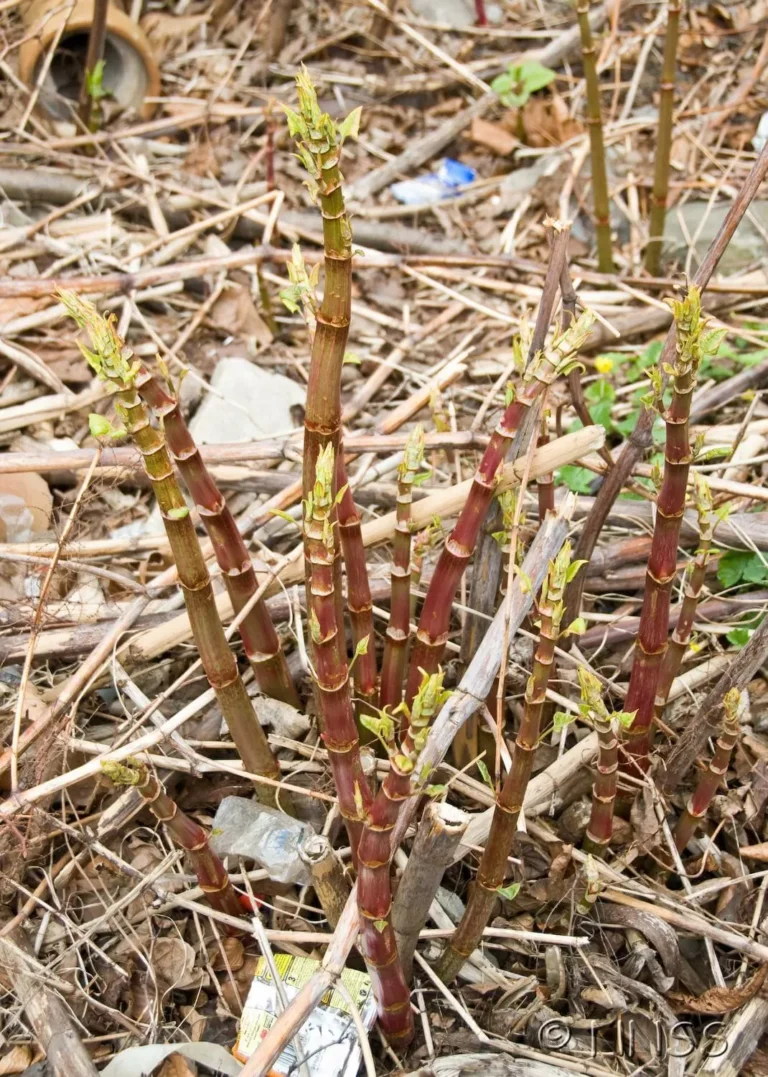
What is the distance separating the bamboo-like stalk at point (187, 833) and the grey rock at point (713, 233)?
2542 mm

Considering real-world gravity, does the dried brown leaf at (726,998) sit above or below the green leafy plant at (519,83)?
below

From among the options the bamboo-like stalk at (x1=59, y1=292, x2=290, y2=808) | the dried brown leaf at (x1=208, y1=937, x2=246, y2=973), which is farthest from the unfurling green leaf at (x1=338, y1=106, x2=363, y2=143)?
the dried brown leaf at (x1=208, y1=937, x2=246, y2=973)

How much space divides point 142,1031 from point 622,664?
3.76 feet

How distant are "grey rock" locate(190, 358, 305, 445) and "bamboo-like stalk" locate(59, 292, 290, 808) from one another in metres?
1.14

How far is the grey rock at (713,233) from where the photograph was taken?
10.6 feet

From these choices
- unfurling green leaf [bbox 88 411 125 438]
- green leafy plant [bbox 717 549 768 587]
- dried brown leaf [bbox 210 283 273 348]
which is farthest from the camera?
dried brown leaf [bbox 210 283 273 348]

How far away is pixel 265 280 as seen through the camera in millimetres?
3035

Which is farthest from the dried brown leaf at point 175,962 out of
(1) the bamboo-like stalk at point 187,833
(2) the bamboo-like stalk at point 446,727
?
(2) the bamboo-like stalk at point 446,727

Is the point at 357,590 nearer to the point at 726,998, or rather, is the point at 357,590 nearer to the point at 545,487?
the point at 545,487

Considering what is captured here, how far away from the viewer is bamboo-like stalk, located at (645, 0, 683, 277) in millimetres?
2652

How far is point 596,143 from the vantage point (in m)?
2.85

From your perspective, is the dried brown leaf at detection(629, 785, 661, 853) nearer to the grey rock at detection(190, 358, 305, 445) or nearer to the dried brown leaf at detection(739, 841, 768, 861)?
the dried brown leaf at detection(739, 841, 768, 861)

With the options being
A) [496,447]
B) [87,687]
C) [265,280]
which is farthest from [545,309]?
[265,280]

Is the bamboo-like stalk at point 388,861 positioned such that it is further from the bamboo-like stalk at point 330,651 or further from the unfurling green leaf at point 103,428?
the unfurling green leaf at point 103,428
